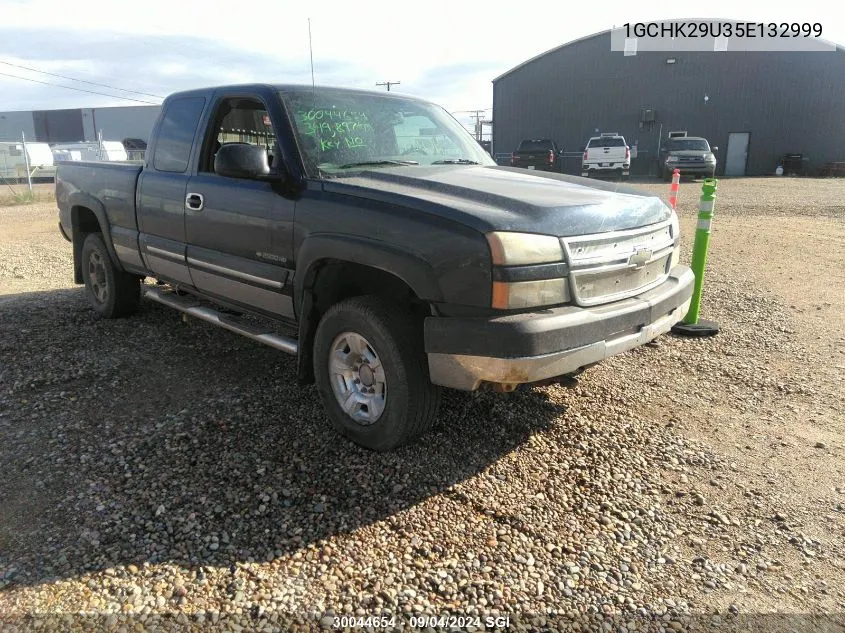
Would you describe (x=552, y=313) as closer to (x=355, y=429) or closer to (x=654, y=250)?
(x=654, y=250)

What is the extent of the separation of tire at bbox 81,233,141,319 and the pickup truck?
102 centimetres

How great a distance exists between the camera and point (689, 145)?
25.0 meters

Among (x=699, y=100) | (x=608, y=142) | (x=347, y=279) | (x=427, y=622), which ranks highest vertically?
(x=699, y=100)

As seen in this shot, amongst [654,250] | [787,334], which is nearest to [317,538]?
[654,250]

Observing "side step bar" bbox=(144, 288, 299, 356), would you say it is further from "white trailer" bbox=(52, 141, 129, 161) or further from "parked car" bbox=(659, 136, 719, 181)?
"white trailer" bbox=(52, 141, 129, 161)

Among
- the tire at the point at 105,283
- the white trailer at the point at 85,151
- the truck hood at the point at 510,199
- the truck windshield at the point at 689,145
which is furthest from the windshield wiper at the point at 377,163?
the white trailer at the point at 85,151

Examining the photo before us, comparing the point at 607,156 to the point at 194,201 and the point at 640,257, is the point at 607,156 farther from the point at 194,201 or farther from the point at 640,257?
the point at 640,257

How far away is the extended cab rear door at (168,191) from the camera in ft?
14.8

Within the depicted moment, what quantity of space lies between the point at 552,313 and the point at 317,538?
4.61 feet

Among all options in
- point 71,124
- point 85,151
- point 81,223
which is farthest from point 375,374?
point 71,124

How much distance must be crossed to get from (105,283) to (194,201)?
2.25m

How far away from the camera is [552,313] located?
9.30 feet

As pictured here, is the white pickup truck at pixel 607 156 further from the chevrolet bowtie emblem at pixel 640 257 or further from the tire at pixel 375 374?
the tire at pixel 375 374

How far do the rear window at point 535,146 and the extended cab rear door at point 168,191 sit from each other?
74.4 ft
